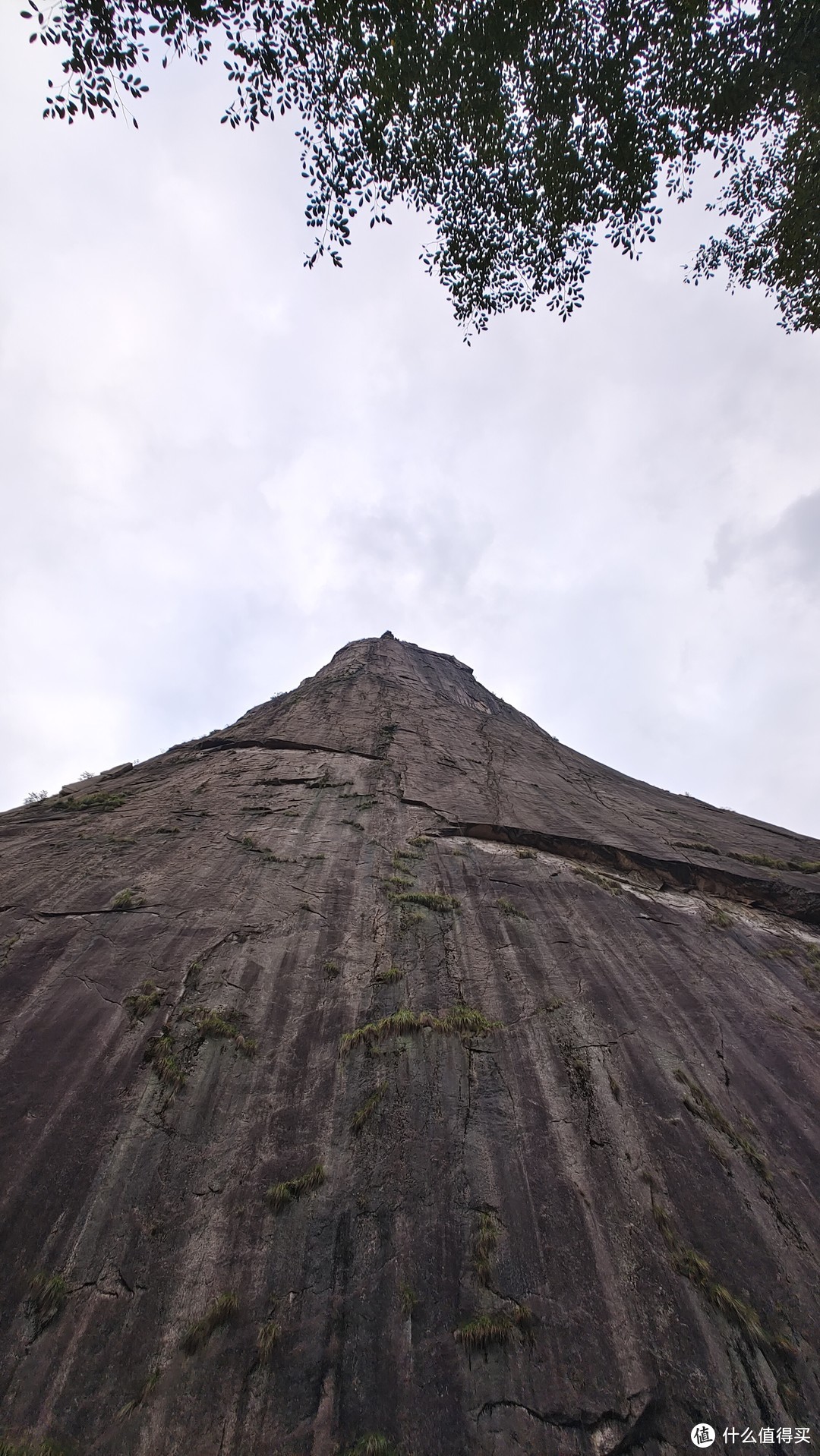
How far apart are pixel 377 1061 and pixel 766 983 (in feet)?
20.8

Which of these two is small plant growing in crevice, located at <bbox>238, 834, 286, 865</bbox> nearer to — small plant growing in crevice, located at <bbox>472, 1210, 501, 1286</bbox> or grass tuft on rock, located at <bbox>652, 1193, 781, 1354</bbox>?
small plant growing in crevice, located at <bbox>472, 1210, 501, 1286</bbox>

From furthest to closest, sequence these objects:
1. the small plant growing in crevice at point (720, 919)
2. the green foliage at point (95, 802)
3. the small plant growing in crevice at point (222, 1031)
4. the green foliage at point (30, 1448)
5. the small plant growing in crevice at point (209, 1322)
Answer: the green foliage at point (95, 802)
the small plant growing in crevice at point (720, 919)
the small plant growing in crevice at point (222, 1031)
the small plant growing in crevice at point (209, 1322)
the green foliage at point (30, 1448)

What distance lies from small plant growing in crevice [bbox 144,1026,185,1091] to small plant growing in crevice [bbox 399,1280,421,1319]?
9.86 feet

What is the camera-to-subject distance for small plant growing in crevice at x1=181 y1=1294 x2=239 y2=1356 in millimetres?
4867

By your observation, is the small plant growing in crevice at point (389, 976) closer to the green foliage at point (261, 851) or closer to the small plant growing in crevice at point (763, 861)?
the green foliage at point (261, 851)

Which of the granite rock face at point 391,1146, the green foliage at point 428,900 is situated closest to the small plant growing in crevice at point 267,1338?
the granite rock face at point 391,1146

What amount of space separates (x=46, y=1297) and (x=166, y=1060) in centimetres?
217

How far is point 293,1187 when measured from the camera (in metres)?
6.00

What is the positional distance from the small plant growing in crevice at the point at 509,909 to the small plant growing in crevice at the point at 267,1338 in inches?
240

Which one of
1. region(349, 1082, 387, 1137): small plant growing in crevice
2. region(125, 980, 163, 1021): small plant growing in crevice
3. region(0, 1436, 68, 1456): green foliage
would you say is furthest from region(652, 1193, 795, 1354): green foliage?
region(125, 980, 163, 1021): small plant growing in crevice

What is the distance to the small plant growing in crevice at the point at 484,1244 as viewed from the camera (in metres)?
5.41

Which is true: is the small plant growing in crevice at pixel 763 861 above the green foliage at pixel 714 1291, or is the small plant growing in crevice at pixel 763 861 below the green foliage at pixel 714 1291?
above

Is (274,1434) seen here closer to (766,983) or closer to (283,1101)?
(283,1101)

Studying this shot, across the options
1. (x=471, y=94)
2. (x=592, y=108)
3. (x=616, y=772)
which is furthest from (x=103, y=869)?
(x=592, y=108)
